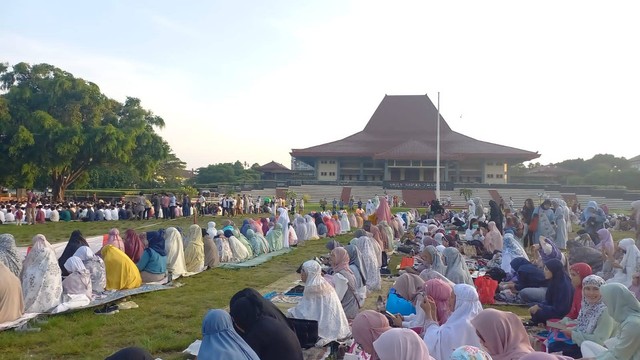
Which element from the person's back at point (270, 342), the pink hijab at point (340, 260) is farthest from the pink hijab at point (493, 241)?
the person's back at point (270, 342)

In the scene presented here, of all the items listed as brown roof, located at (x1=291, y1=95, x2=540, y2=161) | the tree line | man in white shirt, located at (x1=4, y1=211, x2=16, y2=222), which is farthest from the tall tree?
the tree line

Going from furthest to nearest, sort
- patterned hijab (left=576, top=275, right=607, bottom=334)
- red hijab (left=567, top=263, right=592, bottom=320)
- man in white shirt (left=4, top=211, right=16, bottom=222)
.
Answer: man in white shirt (left=4, top=211, right=16, bottom=222), red hijab (left=567, top=263, right=592, bottom=320), patterned hijab (left=576, top=275, right=607, bottom=334)

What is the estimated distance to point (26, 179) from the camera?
24281 millimetres

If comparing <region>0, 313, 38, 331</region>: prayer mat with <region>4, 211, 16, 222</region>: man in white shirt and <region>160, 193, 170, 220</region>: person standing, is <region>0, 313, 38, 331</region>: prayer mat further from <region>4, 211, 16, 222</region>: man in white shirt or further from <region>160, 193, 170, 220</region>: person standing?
<region>160, 193, 170, 220</region>: person standing

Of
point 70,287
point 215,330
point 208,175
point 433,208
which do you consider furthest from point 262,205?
point 208,175

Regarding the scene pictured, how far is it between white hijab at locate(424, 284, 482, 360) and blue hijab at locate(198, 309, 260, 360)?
1.43m

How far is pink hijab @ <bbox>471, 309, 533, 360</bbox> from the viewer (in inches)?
129

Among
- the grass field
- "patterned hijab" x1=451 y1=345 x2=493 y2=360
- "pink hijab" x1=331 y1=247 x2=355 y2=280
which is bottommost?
the grass field

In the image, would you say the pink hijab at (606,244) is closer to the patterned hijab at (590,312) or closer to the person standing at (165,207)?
the patterned hijab at (590,312)

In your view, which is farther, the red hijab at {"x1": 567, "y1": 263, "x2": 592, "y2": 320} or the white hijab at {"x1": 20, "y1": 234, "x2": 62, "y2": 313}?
the white hijab at {"x1": 20, "y1": 234, "x2": 62, "y2": 313}

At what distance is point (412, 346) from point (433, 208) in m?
17.7

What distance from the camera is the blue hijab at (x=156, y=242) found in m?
7.80

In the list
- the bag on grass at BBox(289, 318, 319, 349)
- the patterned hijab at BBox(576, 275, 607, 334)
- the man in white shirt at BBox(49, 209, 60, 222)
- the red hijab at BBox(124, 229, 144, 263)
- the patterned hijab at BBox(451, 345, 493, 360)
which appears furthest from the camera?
the man in white shirt at BBox(49, 209, 60, 222)

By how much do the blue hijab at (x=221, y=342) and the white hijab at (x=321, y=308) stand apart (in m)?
1.92
